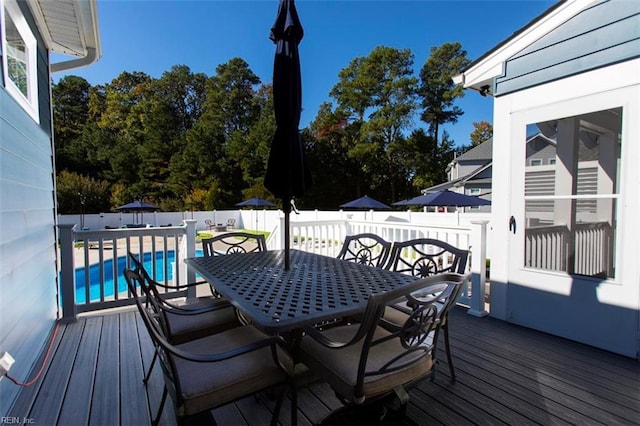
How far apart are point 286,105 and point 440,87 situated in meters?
24.3

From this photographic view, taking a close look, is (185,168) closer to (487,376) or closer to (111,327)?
(111,327)

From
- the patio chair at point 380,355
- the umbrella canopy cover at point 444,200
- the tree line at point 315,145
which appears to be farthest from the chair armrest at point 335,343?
the tree line at point 315,145

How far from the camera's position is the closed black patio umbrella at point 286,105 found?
2.26 meters

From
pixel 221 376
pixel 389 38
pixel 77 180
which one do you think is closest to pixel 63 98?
pixel 77 180

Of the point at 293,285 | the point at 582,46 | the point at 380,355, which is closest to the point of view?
the point at 380,355

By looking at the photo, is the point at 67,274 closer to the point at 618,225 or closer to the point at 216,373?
the point at 216,373

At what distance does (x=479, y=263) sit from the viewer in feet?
11.5

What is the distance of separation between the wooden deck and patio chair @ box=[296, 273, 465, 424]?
41cm

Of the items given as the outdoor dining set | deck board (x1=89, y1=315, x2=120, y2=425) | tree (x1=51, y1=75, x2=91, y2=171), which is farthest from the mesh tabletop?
tree (x1=51, y1=75, x2=91, y2=171)

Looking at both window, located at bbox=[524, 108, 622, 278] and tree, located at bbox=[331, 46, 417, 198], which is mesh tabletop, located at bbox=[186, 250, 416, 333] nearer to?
window, located at bbox=[524, 108, 622, 278]

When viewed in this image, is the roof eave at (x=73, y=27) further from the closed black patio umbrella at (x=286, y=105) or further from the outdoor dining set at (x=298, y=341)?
the outdoor dining set at (x=298, y=341)

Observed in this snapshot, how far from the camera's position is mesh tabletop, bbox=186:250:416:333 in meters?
1.50

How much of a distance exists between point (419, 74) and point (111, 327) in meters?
25.1

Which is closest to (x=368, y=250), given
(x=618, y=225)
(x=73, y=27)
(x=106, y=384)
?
(x=618, y=225)
